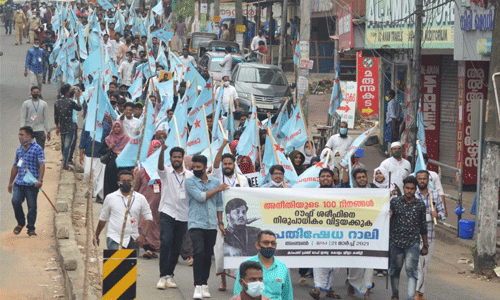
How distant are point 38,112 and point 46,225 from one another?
341 centimetres

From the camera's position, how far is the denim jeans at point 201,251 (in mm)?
10805

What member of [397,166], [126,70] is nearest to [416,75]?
[397,166]

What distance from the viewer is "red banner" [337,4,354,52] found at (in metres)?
22.5

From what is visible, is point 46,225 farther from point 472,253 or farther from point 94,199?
point 472,253

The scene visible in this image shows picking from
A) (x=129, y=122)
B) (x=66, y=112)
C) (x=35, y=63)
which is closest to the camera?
(x=129, y=122)

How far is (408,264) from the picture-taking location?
35.7 feet

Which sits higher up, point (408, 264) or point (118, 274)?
point (118, 274)

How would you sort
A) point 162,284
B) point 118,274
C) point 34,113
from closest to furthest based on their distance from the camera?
point 118,274, point 162,284, point 34,113

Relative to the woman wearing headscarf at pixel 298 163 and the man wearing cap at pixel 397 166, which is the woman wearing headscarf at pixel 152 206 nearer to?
the woman wearing headscarf at pixel 298 163

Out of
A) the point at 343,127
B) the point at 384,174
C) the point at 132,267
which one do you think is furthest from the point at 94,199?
the point at 132,267

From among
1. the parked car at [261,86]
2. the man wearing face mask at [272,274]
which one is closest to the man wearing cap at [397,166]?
the man wearing face mask at [272,274]

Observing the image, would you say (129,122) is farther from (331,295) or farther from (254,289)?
(254,289)

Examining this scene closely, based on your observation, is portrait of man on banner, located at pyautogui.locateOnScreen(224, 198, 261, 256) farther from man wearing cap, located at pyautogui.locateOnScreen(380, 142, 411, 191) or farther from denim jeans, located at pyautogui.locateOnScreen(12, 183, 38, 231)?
denim jeans, located at pyautogui.locateOnScreen(12, 183, 38, 231)

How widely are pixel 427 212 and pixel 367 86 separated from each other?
16321mm
